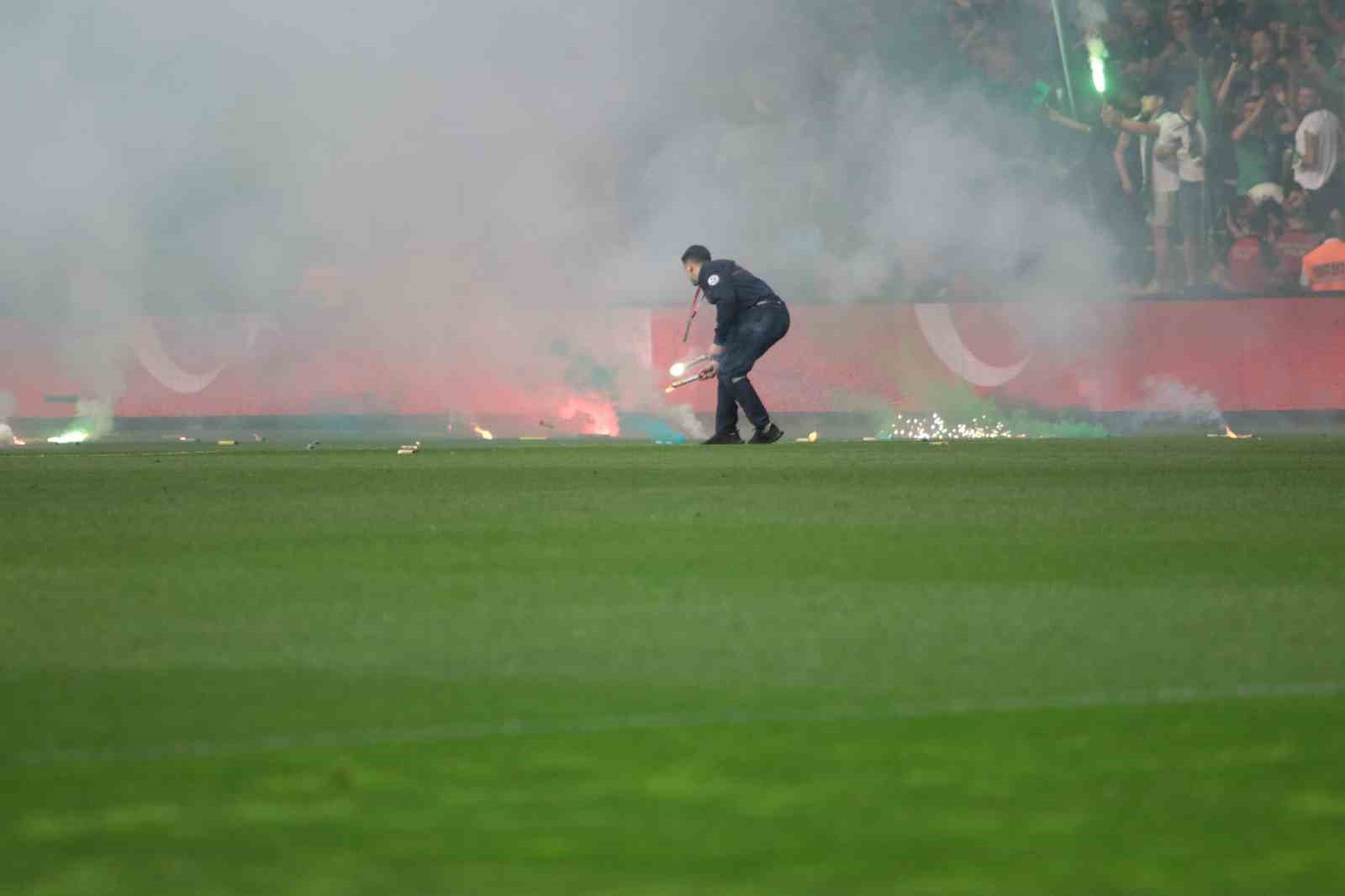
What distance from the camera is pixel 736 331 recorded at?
15.7 m

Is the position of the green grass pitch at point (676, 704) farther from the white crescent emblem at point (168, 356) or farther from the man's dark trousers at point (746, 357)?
the white crescent emblem at point (168, 356)

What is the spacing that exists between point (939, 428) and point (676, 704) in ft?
54.7

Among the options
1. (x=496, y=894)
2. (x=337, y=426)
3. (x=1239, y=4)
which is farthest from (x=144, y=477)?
(x=1239, y=4)

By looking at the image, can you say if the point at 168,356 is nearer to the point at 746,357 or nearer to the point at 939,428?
the point at 939,428

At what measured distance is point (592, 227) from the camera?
22.4m

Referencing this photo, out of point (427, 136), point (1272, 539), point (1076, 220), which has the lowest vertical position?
point (1272, 539)

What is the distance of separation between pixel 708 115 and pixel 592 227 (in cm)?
199

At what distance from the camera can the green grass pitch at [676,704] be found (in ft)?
10.1

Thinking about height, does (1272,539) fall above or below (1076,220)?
below

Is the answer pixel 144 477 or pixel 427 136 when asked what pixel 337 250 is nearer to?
pixel 427 136

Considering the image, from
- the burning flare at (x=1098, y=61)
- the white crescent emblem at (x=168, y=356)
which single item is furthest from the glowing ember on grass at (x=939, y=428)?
the white crescent emblem at (x=168, y=356)

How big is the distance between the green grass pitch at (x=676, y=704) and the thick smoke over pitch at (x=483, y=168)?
1310cm

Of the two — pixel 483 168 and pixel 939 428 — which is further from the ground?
pixel 483 168

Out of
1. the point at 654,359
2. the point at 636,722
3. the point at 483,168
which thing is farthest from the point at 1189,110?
the point at 636,722
